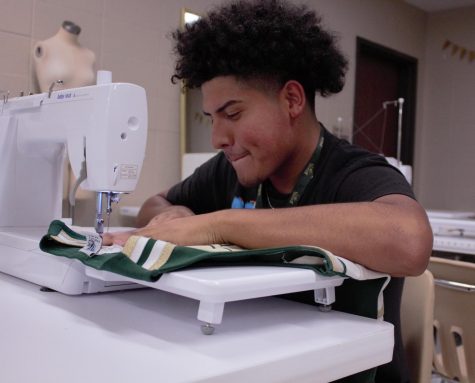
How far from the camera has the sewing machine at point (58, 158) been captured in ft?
3.13

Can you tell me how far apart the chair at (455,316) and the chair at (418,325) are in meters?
0.35

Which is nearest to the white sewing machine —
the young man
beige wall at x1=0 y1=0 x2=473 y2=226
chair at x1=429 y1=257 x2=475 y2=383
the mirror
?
the young man

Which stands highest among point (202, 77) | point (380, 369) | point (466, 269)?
point (202, 77)

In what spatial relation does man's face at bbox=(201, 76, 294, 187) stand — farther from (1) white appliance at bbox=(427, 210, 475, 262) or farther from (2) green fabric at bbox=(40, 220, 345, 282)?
(1) white appliance at bbox=(427, 210, 475, 262)

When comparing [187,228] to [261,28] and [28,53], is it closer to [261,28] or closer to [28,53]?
[261,28]

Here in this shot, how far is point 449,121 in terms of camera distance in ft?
14.5

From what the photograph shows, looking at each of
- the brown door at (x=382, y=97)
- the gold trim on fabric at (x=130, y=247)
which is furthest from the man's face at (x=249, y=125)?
the brown door at (x=382, y=97)

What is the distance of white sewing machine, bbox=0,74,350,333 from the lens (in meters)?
0.70

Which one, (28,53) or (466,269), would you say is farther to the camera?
(28,53)

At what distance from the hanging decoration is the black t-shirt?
3.44 meters

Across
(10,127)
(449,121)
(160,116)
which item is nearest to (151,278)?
(10,127)

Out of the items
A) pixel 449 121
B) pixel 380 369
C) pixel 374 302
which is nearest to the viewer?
pixel 374 302

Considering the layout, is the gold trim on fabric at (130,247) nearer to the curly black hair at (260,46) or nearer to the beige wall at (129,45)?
the curly black hair at (260,46)

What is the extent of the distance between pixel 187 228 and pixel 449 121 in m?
3.97
